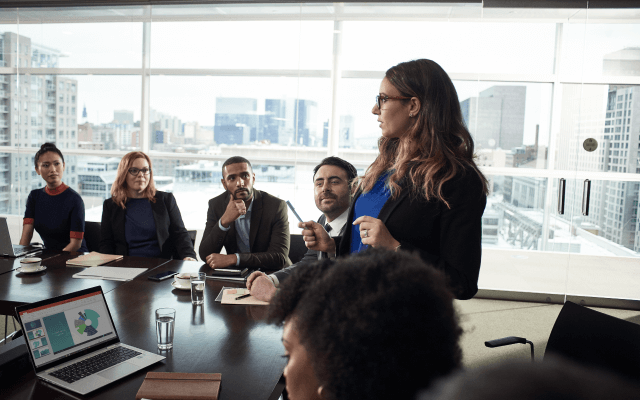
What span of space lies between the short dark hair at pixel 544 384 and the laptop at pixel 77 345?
1.26 m

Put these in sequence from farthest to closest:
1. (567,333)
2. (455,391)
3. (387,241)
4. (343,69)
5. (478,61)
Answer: (343,69) → (478,61) → (567,333) → (387,241) → (455,391)

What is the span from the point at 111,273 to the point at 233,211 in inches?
30.5

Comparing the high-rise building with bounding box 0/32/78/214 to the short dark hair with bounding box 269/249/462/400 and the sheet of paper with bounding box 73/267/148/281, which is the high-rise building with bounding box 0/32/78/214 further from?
the short dark hair with bounding box 269/249/462/400

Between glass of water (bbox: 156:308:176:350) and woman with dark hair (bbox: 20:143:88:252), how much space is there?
7.59 ft

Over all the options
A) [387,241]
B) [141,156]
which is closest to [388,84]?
[387,241]

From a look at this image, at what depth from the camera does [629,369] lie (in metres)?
1.67

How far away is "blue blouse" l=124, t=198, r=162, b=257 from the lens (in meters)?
3.25

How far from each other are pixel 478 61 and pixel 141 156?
3.34 metres

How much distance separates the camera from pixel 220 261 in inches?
103

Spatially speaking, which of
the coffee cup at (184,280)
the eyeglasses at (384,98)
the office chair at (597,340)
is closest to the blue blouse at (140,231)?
the coffee cup at (184,280)

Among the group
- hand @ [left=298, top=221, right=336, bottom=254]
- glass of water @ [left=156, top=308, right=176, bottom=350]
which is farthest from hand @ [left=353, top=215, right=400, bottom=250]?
glass of water @ [left=156, top=308, right=176, bottom=350]

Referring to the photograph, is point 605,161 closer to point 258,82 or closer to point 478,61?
point 478,61

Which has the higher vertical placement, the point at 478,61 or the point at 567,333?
the point at 478,61

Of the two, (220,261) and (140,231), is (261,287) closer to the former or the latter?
(220,261)
